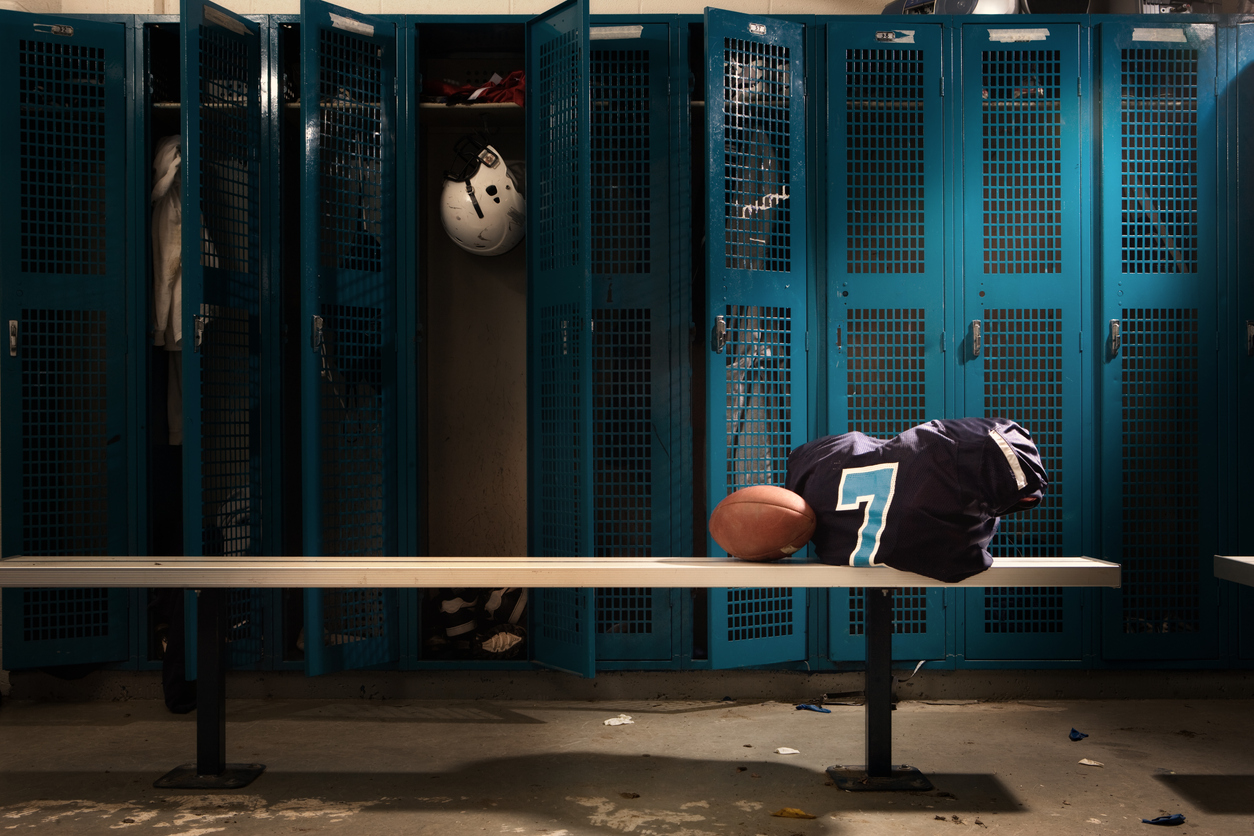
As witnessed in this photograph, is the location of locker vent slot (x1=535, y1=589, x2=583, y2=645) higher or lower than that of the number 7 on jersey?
lower

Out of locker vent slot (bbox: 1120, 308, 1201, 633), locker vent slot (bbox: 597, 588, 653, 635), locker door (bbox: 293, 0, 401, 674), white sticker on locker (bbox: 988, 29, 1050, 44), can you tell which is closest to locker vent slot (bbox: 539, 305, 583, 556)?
locker vent slot (bbox: 597, 588, 653, 635)

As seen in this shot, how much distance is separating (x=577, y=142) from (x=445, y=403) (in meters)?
1.51

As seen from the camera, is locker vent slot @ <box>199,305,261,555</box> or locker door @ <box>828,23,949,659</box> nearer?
locker vent slot @ <box>199,305,261,555</box>

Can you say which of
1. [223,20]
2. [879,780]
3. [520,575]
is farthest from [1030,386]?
[223,20]

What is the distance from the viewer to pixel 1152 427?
3.33 m

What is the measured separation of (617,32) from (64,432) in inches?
101

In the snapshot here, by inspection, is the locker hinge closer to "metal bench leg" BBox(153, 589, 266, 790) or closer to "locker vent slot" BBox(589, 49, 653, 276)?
"metal bench leg" BBox(153, 589, 266, 790)

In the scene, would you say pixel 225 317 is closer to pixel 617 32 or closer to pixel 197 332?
pixel 197 332

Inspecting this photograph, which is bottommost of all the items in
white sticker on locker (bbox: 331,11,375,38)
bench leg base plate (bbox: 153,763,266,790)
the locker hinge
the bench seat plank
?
bench leg base plate (bbox: 153,763,266,790)

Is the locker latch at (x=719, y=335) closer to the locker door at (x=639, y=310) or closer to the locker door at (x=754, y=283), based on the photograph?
the locker door at (x=754, y=283)

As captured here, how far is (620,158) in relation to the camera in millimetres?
3365

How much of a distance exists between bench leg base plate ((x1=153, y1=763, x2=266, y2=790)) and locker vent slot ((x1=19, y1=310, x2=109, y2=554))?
114cm

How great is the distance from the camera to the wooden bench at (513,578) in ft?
7.48

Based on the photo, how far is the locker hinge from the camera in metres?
2.94
